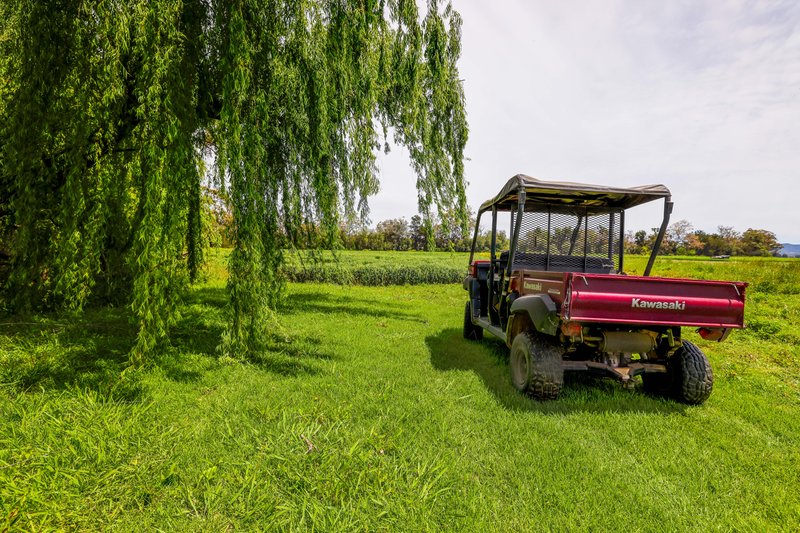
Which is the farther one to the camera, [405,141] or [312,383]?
[405,141]

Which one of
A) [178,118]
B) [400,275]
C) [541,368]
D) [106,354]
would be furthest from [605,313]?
[400,275]

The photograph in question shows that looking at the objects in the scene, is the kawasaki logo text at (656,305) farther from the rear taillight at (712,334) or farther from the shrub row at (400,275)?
the shrub row at (400,275)

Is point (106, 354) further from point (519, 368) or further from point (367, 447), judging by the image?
point (519, 368)

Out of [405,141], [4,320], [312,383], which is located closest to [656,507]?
[312,383]

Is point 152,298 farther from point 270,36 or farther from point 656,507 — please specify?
point 656,507

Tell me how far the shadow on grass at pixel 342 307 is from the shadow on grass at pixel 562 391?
3.22 meters

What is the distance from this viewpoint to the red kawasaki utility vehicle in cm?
361

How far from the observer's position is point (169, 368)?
15.6 ft

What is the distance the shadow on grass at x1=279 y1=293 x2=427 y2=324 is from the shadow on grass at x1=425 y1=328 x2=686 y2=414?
10.6 ft

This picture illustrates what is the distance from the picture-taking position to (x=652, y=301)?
3.64 metres

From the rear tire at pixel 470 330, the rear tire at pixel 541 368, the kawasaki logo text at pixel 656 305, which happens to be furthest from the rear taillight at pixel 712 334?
the rear tire at pixel 470 330

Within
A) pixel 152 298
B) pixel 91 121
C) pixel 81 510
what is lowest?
pixel 81 510

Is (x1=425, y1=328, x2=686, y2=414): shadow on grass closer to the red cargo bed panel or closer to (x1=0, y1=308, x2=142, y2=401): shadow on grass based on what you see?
the red cargo bed panel

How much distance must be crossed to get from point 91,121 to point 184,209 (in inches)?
59.8
